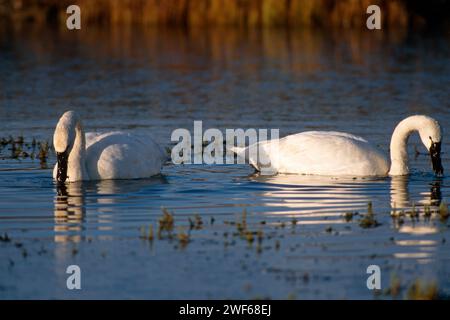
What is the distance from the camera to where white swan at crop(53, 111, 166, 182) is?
41.2 feet

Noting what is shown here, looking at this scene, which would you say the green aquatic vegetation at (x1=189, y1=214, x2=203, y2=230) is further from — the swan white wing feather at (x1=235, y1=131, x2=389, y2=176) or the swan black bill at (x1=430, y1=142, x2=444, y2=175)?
the swan black bill at (x1=430, y1=142, x2=444, y2=175)

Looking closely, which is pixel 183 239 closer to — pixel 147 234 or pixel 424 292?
pixel 147 234

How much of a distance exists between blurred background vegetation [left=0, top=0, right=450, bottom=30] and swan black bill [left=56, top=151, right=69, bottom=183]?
23452mm

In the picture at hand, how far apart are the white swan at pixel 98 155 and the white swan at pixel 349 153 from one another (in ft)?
5.46

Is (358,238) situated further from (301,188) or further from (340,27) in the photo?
(340,27)

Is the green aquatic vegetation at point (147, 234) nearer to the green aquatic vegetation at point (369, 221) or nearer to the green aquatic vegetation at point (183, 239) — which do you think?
the green aquatic vegetation at point (183, 239)

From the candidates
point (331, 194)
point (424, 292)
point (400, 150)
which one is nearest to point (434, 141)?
point (400, 150)

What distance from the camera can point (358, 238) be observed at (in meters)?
9.79

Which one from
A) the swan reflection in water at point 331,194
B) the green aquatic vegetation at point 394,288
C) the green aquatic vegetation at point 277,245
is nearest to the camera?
the green aquatic vegetation at point 394,288

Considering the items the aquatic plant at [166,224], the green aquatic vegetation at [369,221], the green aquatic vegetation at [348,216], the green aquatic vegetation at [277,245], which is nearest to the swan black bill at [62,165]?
the aquatic plant at [166,224]

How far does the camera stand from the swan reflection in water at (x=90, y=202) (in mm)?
10203

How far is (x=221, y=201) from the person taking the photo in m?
11.8

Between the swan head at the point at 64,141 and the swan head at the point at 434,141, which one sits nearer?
the swan head at the point at 64,141

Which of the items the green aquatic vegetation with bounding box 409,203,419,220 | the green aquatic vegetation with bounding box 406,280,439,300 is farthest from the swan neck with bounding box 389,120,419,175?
the green aquatic vegetation with bounding box 406,280,439,300
